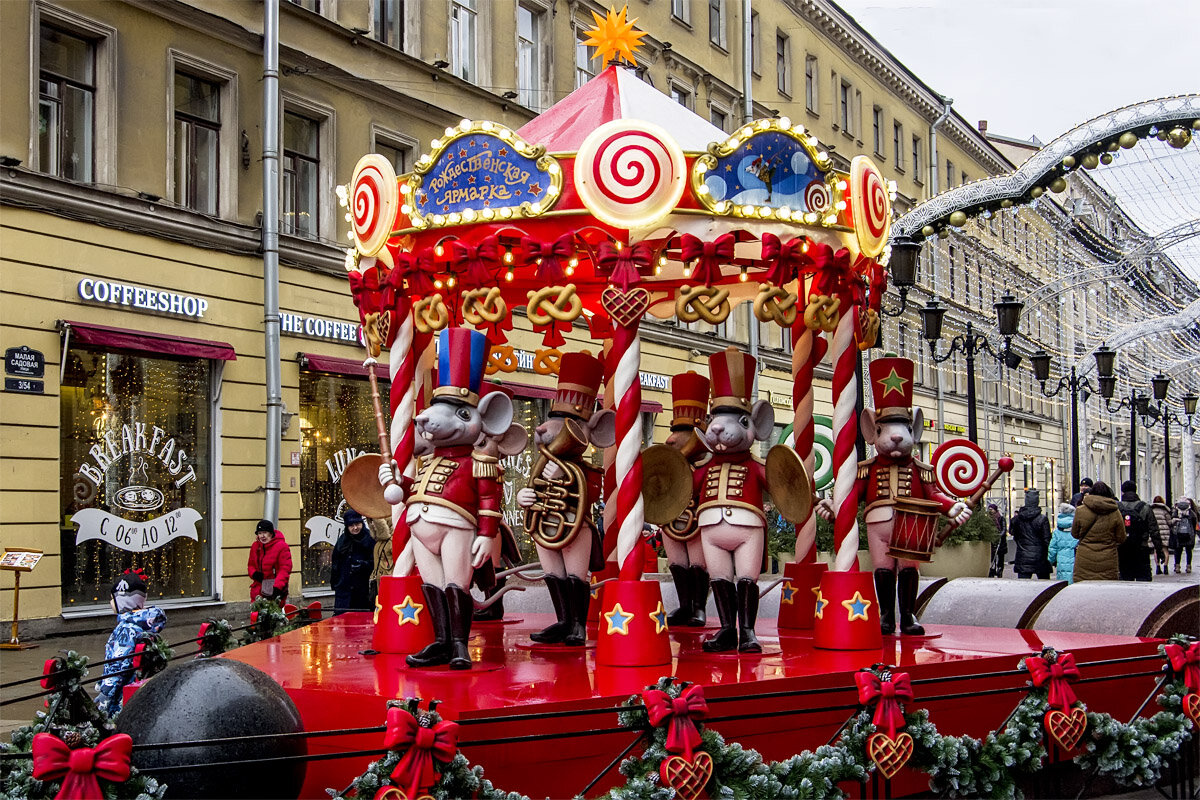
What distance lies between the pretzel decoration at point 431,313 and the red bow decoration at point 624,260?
46.3 inches

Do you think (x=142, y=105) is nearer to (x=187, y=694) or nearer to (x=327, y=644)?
(x=327, y=644)

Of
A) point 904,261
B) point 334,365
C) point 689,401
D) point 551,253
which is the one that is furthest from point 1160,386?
point 551,253

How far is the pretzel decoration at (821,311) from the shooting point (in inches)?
343

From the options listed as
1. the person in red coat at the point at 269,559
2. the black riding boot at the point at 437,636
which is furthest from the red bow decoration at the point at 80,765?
the person in red coat at the point at 269,559

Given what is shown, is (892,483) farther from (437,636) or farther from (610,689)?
(437,636)

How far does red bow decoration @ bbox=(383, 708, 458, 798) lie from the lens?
17.9ft

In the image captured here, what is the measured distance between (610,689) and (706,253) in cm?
286

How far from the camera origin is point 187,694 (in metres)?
5.86

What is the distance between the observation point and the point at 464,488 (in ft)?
25.9

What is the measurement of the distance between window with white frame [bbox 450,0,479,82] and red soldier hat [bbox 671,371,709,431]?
15156 mm

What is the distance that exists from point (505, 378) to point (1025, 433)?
117ft

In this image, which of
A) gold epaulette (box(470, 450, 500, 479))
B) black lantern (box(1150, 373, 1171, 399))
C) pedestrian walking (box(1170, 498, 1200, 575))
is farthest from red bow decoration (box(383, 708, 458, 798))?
pedestrian walking (box(1170, 498, 1200, 575))

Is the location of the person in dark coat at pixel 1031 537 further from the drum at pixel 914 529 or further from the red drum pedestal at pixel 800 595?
the drum at pixel 914 529

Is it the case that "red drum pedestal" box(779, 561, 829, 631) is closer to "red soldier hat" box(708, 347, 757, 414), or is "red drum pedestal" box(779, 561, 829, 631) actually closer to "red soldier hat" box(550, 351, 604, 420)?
"red soldier hat" box(708, 347, 757, 414)
